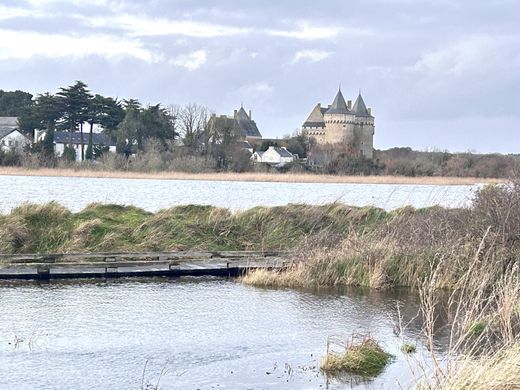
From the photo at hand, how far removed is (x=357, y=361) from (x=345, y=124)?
106 m

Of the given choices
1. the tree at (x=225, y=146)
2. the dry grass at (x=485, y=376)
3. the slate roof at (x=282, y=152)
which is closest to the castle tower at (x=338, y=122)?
the slate roof at (x=282, y=152)

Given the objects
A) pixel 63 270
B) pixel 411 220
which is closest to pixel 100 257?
pixel 63 270

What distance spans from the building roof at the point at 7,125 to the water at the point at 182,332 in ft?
224

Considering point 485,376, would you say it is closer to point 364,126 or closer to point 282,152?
point 282,152

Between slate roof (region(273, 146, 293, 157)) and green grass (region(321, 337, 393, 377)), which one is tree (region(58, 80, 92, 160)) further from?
green grass (region(321, 337, 393, 377))

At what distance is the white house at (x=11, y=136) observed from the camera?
2795 inches

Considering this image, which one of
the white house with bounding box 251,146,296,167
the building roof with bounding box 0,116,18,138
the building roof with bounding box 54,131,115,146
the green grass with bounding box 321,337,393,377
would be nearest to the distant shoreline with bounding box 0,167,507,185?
the building roof with bounding box 54,131,115,146

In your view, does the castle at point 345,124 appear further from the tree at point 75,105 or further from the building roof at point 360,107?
the tree at point 75,105

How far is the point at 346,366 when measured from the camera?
9914mm

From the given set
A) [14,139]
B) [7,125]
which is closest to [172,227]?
[14,139]

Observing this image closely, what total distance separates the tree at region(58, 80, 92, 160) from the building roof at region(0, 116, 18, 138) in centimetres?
1196

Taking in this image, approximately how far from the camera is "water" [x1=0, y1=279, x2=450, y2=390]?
9.41 meters

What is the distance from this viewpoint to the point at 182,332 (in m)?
11.7

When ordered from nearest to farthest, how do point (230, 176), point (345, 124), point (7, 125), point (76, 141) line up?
point (230, 176) < point (76, 141) < point (7, 125) < point (345, 124)
